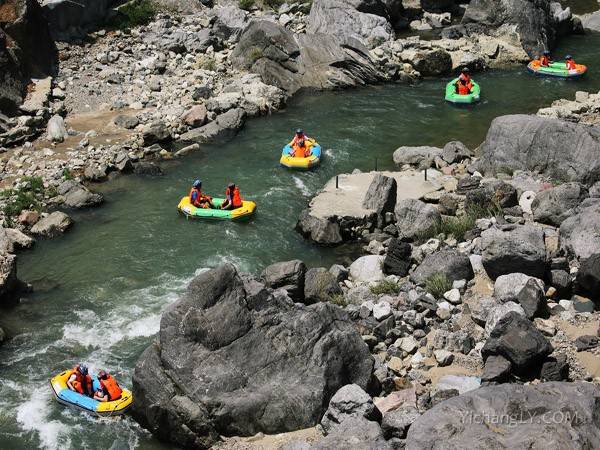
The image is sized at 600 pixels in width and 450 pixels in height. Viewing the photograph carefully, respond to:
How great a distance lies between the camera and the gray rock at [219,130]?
28953 mm

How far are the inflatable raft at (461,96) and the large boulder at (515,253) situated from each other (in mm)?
15319

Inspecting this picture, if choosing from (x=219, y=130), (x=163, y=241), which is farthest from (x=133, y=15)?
(x=163, y=241)

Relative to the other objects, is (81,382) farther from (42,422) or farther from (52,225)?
(52,225)

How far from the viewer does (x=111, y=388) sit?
15508 millimetres

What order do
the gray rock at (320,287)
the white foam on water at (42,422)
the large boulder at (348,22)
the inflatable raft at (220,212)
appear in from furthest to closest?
the large boulder at (348,22), the inflatable raft at (220,212), the gray rock at (320,287), the white foam on water at (42,422)

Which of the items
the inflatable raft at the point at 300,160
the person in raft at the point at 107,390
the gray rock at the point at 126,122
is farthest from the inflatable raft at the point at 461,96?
the person in raft at the point at 107,390

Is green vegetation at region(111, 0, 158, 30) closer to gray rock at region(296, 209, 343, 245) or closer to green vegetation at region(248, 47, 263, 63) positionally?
green vegetation at region(248, 47, 263, 63)

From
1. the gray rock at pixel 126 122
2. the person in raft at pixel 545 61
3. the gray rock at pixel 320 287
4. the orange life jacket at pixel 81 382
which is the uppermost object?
the person in raft at pixel 545 61

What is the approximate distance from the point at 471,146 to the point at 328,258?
1007cm

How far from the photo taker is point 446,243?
65.0ft

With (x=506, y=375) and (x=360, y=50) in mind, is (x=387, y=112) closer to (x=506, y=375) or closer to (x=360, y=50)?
(x=360, y=50)

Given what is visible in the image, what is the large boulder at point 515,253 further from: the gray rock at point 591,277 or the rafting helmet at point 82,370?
the rafting helmet at point 82,370

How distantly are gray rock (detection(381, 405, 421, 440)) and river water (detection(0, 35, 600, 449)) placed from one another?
4707 mm

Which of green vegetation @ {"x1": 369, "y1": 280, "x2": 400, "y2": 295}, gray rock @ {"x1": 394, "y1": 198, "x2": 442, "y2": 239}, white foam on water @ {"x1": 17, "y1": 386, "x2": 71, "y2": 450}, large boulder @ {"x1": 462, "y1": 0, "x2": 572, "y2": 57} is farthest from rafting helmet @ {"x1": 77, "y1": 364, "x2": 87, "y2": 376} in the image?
large boulder @ {"x1": 462, "y1": 0, "x2": 572, "y2": 57}
